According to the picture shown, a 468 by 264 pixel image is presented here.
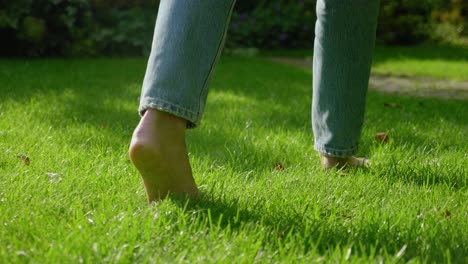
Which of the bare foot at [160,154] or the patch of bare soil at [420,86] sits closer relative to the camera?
the bare foot at [160,154]

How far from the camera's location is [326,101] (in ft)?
6.98

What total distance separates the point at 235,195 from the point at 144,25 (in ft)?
19.2

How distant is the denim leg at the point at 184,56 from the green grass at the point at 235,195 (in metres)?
0.22

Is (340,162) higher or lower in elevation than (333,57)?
lower

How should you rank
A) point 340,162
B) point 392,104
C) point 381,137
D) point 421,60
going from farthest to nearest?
point 421,60 < point 392,104 < point 381,137 < point 340,162

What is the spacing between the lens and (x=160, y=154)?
1.49 metres

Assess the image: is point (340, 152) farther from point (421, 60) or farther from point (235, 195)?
point (421, 60)

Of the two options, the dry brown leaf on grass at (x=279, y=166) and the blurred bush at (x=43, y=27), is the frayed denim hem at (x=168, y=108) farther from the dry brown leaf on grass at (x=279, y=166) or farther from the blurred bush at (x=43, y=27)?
the blurred bush at (x=43, y=27)

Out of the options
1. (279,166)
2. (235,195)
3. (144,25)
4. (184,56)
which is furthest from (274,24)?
(184,56)

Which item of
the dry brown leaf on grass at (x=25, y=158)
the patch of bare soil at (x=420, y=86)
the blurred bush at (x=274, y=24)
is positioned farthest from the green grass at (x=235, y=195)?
the blurred bush at (x=274, y=24)

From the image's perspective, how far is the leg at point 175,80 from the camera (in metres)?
1.48

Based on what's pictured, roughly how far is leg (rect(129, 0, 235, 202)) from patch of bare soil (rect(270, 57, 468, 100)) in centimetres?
330

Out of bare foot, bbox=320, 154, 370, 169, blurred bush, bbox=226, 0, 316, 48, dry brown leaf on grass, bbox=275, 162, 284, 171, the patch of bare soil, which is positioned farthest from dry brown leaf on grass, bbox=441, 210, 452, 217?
blurred bush, bbox=226, 0, 316, 48

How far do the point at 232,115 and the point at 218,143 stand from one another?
0.68 meters
